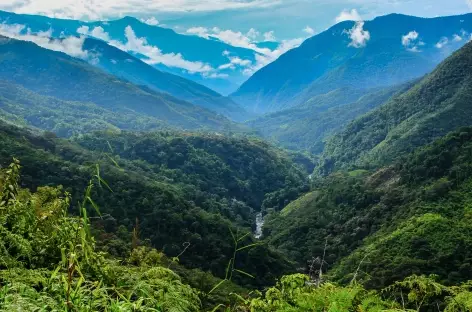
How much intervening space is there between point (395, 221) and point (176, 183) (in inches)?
2633

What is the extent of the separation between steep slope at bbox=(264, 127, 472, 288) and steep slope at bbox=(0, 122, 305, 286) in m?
12.9

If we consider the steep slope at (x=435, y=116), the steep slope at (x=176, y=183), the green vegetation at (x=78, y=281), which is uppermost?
the steep slope at (x=435, y=116)

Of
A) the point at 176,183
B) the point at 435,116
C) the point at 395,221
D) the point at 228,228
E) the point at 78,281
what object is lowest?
the point at 176,183

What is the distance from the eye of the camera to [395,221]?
82875mm

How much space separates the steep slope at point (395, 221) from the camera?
5697 centimetres

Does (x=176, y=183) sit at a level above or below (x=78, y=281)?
below

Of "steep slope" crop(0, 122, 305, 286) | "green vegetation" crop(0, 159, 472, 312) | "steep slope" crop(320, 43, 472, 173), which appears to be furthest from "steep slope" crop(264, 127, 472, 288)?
"steep slope" crop(320, 43, 472, 173)

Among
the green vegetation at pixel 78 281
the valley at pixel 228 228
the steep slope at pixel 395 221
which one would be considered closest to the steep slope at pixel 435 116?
the valley at pixel 228 228

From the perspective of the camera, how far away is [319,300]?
6508 millimetres

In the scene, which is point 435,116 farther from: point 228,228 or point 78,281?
point 78,281

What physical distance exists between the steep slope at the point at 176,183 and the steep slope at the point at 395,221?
1286 centimetres

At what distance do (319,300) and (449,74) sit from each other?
214724 mm

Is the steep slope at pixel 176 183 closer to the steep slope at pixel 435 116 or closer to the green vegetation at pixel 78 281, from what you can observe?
the green vegetation at pixel 78 281

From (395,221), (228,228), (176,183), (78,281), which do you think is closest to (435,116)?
(395,221)
